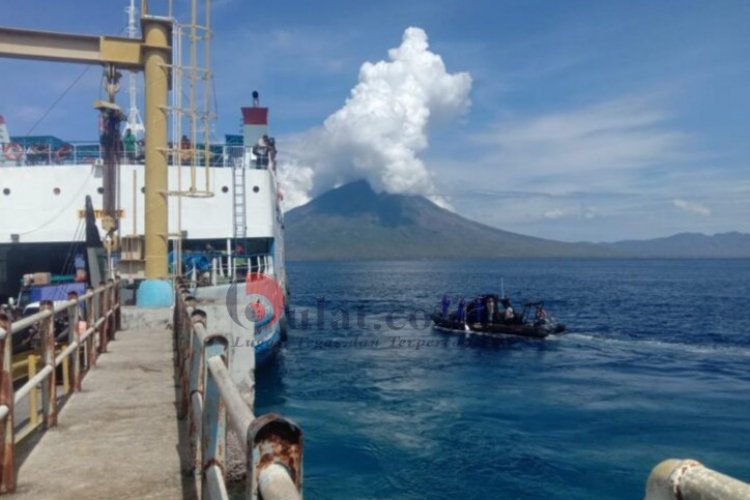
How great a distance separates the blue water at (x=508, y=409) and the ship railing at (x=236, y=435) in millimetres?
7878

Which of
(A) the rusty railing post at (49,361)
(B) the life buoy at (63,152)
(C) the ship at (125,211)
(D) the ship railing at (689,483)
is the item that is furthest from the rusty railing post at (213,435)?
(B) the life buoy at (63,152)

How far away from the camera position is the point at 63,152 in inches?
858

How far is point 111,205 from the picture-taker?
65.2ft

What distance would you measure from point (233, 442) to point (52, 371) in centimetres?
243

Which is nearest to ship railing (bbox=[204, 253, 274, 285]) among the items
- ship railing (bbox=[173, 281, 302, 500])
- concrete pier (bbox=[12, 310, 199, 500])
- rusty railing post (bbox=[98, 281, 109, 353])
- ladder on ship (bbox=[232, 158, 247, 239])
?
ladder on ship (bbox=[232, 158, 247, 239])

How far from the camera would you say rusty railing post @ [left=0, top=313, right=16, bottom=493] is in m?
3.99

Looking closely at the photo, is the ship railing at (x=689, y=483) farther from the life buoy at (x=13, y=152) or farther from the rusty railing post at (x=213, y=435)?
the life buoy at (x=13, y=152)

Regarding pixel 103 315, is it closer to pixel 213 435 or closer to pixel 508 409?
pixel 213 435

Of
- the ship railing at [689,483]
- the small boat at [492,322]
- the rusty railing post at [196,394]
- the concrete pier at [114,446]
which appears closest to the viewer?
Result: the ship railing at [689,483]

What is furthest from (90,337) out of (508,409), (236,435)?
(508,409)

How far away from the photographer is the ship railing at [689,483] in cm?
146

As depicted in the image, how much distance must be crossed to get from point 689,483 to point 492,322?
30.2 meters

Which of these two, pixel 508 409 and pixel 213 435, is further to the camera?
pixel 508 409

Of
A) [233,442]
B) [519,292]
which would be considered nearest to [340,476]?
[233,442]
